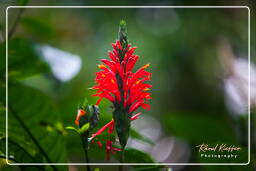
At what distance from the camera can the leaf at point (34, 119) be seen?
910 millimetres

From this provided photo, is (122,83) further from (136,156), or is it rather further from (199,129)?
(199,129)

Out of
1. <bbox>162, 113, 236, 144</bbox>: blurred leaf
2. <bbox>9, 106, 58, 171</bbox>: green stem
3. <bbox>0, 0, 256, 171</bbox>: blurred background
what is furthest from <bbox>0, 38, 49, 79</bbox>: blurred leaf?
<bbox>162, 113, 236, 144</bbox>: blurred leaf

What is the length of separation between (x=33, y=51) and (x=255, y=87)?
756mm

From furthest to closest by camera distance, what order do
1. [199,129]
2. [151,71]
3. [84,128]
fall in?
[151,71] < [199,129] < [84,128]

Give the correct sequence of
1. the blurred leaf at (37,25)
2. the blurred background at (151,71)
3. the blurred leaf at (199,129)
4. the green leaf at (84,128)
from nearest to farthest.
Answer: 1. the green leaf at (84,128)
2. the blurred background at (151,71)
3. the blurred leaf at (199,129)
4. the blurred leaf at (37,25)

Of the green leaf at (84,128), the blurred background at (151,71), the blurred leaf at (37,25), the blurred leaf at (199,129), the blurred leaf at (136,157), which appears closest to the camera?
the green leaf at (84,128)

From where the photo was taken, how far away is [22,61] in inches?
41.5

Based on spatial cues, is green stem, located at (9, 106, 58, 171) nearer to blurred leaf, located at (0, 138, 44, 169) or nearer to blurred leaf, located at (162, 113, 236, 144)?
blurred leaf, located at (0, 138, 44, 169)

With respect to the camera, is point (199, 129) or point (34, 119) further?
point (199, 129)

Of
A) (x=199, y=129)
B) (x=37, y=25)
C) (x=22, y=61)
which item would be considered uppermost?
(x=37, y=25)

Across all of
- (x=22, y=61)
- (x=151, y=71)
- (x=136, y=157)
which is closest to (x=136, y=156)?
(x=136, y=157)

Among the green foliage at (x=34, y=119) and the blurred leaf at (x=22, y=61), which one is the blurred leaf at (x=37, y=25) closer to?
the blurred leaf at (x=22, y=61)

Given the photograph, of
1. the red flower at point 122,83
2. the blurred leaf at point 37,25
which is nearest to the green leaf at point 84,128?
the red flower at point 122,83

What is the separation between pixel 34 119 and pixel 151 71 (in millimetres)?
860
